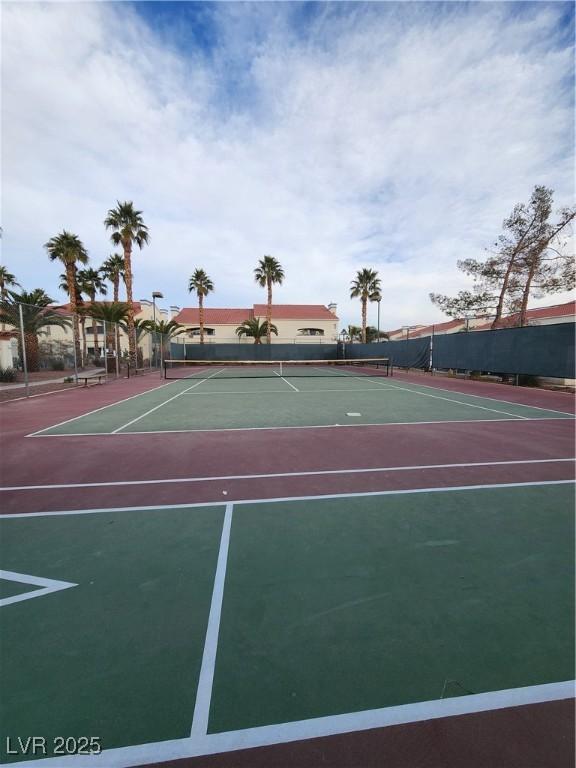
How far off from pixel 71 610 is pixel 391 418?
8.37 m

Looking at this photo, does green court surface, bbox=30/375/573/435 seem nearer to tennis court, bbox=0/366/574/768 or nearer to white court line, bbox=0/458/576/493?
tennis court, bbox=0/366/574/768

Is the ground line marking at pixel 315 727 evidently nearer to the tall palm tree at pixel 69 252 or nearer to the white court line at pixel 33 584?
the white court line at pixel 33 584

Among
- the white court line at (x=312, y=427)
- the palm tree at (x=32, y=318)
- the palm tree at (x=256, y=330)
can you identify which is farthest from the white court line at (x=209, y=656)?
the palm tree at (x=256, y=330)

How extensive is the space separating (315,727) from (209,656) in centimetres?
79

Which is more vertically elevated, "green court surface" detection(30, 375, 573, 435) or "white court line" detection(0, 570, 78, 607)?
"green court surface" detection(30, 375, 573, 435)

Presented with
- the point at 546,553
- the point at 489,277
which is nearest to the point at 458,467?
Answer: the point at 546,553

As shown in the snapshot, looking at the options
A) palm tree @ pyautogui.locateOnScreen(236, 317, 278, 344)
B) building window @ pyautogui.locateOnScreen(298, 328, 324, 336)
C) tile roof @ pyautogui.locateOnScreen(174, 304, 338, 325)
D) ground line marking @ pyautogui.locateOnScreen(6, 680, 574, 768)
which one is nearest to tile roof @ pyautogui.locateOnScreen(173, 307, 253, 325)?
tile roof @ pyautogui.locateOnScreen(174, 304, 338, 325)

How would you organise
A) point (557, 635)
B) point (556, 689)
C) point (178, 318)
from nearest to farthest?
point (556, 689) < point (557, 635) < point (178, 318)

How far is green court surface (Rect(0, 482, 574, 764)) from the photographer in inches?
79.0

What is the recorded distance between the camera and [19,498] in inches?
186

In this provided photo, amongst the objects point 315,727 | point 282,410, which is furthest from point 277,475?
point 282,410

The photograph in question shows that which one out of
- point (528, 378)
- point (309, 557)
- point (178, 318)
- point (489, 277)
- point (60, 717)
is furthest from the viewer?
point (178, 318)

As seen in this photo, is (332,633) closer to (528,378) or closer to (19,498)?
(19,498)

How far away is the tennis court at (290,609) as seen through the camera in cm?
186
